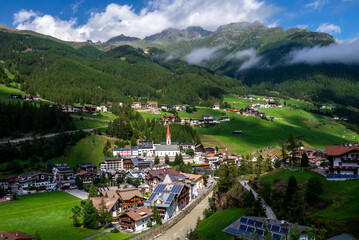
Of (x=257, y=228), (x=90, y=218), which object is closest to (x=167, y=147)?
(x=90, y=218)

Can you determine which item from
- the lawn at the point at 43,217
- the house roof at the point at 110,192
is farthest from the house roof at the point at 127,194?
the lawn at the point at 43,217

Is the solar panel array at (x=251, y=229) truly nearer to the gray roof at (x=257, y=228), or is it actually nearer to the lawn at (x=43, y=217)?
the gray roof at (x=257, y=228)

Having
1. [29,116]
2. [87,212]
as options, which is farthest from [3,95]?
[87,212]

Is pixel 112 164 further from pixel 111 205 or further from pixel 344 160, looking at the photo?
pixel 344 160

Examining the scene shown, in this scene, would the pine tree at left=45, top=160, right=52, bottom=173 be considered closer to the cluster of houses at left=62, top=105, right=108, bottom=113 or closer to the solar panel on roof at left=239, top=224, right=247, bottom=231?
the cluster of houses at left=62, top=105, right=108, bottom=113

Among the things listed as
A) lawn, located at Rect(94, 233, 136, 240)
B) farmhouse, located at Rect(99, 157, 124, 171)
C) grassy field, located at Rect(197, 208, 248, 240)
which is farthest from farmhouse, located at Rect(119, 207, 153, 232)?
farmhouse, located at Rect(99, 157, 124, 171)

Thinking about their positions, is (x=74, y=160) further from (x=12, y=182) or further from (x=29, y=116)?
(x=29, y=116)
